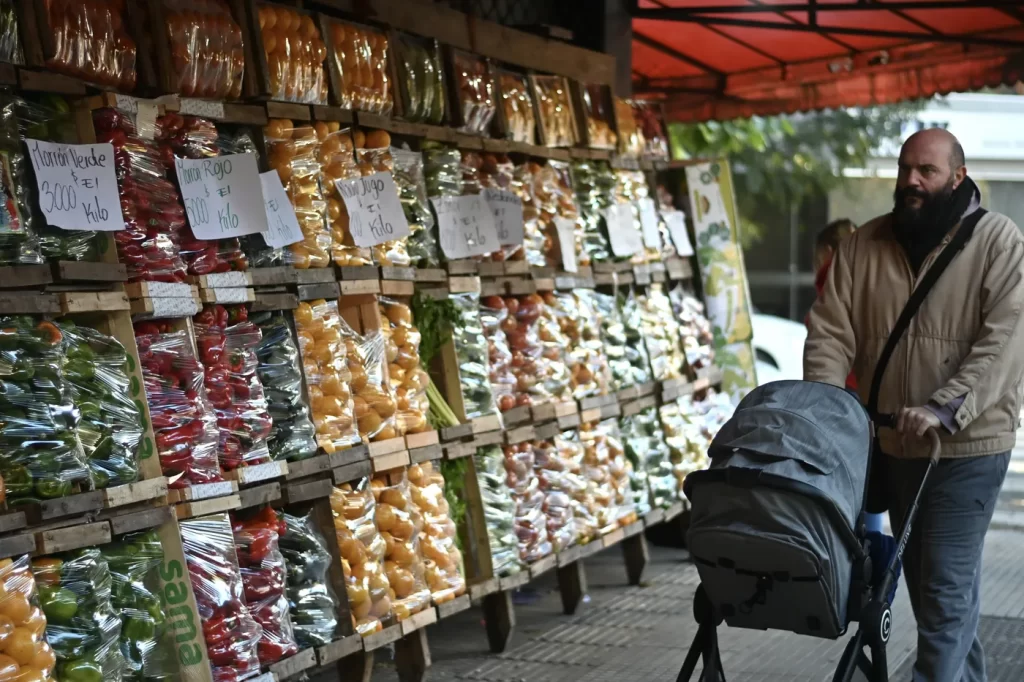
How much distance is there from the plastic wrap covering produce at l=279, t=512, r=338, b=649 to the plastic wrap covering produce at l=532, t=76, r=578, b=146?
9.00ft

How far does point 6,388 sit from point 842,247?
2.97 m

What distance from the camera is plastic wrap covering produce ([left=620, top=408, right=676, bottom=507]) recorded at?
7121 millimetres

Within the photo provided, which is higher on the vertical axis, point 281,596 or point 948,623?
point 281,596

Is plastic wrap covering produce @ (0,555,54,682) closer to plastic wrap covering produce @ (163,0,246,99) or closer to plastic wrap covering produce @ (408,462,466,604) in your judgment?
plastic wrap covering produce @ (163,0,246,99)

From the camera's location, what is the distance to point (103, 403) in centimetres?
387

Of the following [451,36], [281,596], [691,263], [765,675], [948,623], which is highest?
[451,36]

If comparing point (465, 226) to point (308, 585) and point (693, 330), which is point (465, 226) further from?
point (693, 330)

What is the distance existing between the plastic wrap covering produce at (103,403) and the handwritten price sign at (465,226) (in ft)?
6.55

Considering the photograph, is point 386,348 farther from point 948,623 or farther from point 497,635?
point 948,623

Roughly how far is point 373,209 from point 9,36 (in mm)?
1744

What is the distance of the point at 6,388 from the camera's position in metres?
3.56

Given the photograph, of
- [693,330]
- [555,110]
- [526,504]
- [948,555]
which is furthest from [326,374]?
[693,330]

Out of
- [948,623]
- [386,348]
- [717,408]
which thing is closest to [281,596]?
[386,348]

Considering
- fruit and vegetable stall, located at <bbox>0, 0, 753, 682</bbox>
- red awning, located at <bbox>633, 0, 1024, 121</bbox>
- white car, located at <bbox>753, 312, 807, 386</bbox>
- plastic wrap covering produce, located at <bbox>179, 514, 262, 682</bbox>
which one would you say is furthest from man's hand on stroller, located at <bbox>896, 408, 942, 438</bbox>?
white car, located at <bbox>753, 312, 807, 386</bbox>
